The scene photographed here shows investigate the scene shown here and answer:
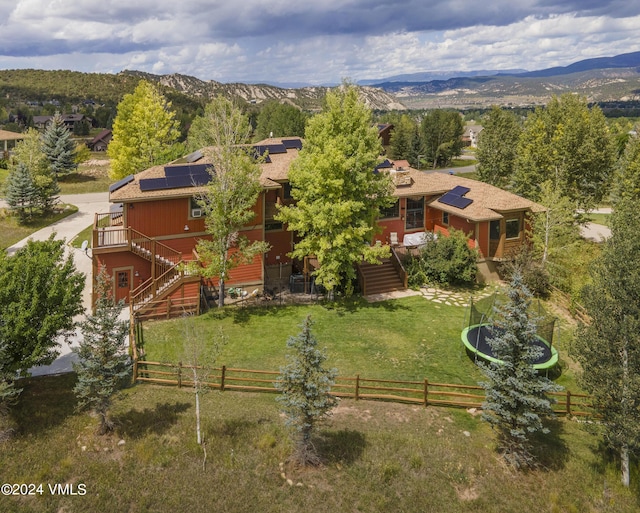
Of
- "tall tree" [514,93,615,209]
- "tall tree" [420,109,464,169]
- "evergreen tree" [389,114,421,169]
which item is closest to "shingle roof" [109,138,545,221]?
"tall tree" [514,93,615,209]

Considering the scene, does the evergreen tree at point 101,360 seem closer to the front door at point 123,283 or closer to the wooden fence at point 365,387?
the wooden fence at point 365,387

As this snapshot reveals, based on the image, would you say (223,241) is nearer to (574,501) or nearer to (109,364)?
(109,364)

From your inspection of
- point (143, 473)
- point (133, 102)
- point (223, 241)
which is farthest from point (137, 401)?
point (133, 102)

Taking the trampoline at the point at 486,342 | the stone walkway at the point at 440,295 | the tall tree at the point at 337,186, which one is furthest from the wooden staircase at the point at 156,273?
the trampoline at the point at 486,342

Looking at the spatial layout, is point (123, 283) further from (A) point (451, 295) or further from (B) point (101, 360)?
(A) point (451, 295)

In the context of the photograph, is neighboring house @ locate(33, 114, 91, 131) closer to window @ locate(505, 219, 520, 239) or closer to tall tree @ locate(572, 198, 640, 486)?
window @ locate(505, 219, 520, 239)

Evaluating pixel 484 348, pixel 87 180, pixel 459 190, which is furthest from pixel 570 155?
pixel 87 180
